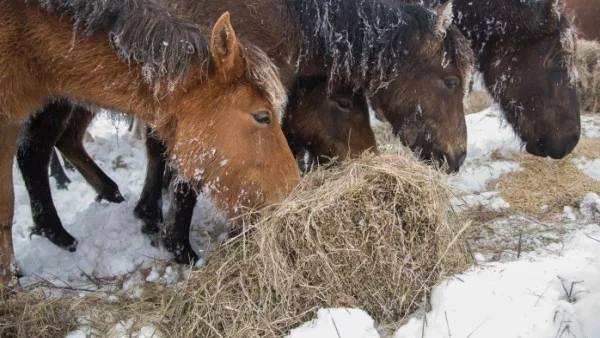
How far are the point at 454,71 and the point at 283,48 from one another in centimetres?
124

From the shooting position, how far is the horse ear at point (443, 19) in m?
4.30

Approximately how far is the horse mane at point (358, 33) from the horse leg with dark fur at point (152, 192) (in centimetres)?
140

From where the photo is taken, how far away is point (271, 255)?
3268mm

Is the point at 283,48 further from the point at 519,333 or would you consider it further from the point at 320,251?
the point at 519,333

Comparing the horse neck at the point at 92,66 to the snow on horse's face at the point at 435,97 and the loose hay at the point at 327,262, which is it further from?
the snow on horse's face at the point at 435,97

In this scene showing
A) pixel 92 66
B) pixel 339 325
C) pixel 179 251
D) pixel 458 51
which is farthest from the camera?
pixel 458 51

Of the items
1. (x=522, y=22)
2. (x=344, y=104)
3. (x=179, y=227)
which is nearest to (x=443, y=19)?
(x=344, y=104)

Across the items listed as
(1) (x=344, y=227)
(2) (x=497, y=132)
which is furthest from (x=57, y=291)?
(2) (x=497, y=132)

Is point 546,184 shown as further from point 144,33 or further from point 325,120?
point 144,33

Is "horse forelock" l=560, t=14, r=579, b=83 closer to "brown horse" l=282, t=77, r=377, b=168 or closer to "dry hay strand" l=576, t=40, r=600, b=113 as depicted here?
"brown horse" l=282, t=77, r=377, b=168

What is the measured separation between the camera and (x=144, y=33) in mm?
3434

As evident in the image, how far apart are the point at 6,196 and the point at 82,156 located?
1679mm

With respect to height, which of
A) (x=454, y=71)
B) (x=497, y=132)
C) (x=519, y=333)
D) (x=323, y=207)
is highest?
(x=454, y=71)

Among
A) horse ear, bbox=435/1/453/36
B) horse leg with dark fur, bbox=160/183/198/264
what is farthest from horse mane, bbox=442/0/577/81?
horse leg with dark fur, bbox=160/183/198/264
